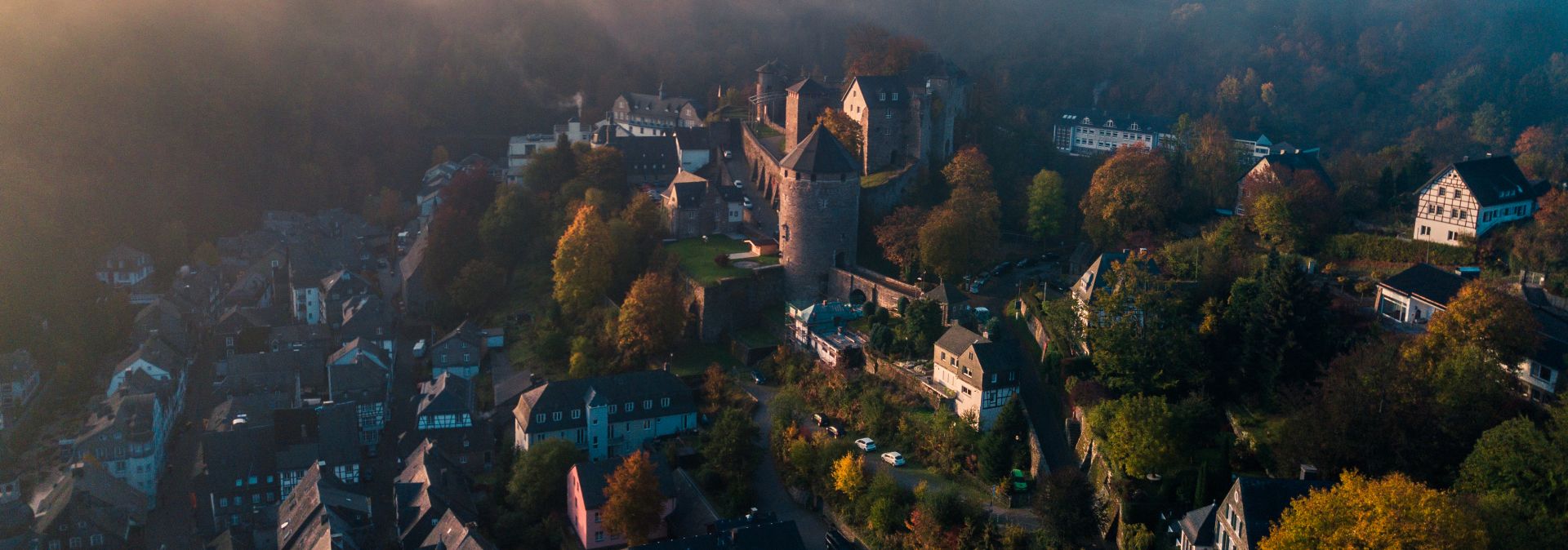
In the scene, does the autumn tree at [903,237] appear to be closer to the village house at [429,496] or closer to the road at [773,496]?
the road at [773,496]

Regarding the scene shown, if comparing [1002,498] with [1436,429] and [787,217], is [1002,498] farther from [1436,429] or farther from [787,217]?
[787,217]

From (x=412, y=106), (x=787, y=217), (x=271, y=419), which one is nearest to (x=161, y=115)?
(x=412, y=106)

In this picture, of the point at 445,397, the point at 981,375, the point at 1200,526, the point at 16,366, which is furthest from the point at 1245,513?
the point at 16,366

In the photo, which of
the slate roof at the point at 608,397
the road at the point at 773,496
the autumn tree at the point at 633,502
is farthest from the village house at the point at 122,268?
the autumn tree at the point at 633,502

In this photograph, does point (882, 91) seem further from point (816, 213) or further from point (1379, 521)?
point (1379, 521)

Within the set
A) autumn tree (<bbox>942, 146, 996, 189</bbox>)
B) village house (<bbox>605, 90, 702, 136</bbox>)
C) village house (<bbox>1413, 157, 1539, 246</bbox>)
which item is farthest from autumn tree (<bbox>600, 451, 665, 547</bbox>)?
village house (<bbox>605, 90, 702, 136</bbox>)
